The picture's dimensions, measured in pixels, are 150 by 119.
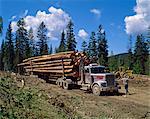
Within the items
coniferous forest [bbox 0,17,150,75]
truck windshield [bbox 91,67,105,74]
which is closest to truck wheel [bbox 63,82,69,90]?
truck windshield [bbox 91,67,105,74]

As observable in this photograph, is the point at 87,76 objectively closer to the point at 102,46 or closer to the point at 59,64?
the point at 59,64

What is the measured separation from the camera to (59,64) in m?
Answer: 30.9

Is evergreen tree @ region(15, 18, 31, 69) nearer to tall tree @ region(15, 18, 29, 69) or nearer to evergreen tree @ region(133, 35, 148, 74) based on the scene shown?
tall tree @ region(15, 18, 29, 69)

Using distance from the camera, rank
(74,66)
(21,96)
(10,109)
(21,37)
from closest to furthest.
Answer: (10,109) → (21,96) → (74,66) → (21,37)

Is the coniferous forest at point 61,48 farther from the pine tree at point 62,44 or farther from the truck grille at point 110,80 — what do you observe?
the truck grille at point 110,80

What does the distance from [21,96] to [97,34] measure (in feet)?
259

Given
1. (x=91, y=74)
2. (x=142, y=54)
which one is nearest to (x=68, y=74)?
(x=91, y=74)

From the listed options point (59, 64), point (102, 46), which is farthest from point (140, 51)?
point (59, 64)

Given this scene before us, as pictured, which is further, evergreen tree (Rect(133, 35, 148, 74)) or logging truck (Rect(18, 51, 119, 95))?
evergreen tree (Rect(133, 35, 148, 74))

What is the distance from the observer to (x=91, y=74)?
28000 millimetres

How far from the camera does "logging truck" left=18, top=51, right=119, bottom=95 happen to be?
27.2 m

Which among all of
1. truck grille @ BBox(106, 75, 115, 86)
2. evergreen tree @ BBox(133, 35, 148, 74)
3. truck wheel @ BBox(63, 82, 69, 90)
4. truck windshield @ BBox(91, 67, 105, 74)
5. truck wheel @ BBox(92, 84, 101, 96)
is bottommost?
truck wheel @ BBox(92, 84, 101, 96)

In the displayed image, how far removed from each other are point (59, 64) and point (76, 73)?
2179 millimetres

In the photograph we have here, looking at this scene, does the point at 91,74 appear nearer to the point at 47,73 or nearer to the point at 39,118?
the point at 47,73
